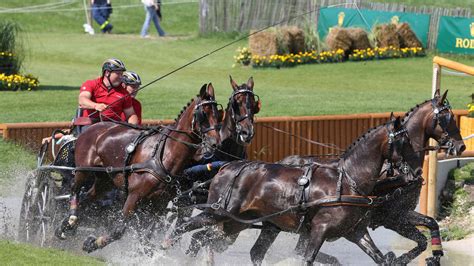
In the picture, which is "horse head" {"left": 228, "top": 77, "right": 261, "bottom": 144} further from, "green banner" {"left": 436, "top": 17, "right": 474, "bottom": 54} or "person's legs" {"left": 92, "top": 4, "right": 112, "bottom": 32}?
"person's legs" {"left": 92, "top": 4, "right": 112, "bottom": 32}

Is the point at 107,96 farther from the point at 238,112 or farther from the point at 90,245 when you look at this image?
the point at 238,112

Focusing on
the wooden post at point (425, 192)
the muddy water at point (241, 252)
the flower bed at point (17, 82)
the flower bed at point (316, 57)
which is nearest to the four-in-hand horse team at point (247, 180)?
the muddy water at point (241, 252)

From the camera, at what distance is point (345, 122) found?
61.3 ft

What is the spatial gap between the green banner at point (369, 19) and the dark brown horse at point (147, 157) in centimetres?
1786

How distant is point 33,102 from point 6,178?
5192mm

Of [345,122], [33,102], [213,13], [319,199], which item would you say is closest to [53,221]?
[319,199]

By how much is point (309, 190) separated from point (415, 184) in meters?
1.46

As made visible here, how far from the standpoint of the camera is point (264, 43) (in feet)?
90.9

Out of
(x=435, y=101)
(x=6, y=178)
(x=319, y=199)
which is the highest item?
(x=435, y=101)

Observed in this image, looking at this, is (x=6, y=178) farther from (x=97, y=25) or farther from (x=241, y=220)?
(x=97, y=25)

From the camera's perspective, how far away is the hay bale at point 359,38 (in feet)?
92.4

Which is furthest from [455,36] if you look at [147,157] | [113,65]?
[147,157]

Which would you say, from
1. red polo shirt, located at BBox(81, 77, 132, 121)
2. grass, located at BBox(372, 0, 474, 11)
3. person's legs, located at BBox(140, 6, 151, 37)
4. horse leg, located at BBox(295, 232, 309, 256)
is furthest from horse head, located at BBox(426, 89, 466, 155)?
grass, located at BBox(372, 0, 474, 11)

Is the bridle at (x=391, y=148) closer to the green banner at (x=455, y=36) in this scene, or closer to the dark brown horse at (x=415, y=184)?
the dark brown horse at (x=415, y=184)
